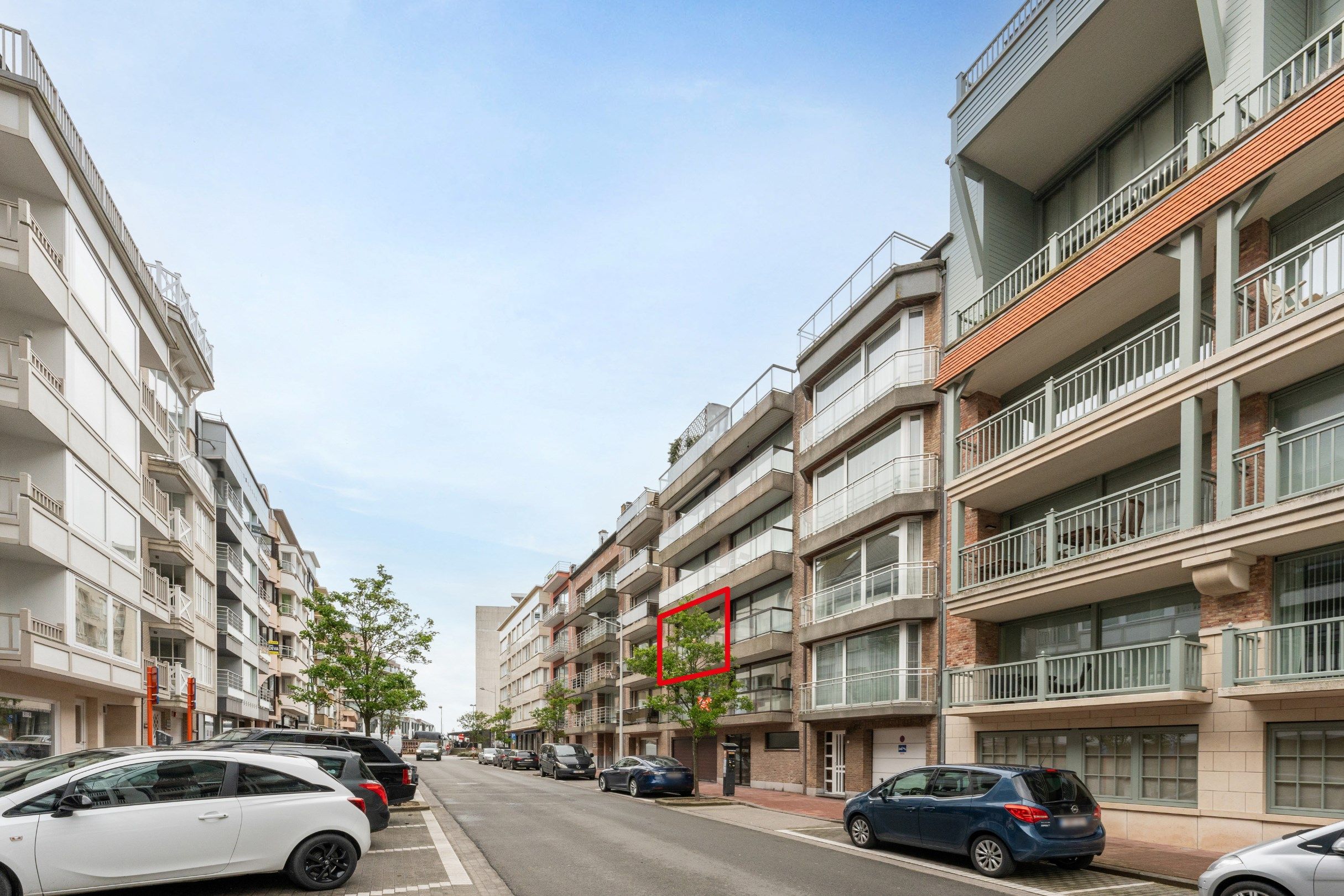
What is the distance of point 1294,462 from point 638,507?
3623 centimetres

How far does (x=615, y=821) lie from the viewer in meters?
18.2

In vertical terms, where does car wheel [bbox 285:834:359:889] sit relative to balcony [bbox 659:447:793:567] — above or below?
Answer: below

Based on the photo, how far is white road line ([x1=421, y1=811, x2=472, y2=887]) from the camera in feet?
35.8

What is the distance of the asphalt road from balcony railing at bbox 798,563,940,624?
6.28 m

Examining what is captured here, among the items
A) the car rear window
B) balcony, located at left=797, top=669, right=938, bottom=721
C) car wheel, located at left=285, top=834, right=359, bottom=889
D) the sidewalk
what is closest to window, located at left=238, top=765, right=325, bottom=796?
car wheel, located at left=285, top=834, right=359, bottom=889

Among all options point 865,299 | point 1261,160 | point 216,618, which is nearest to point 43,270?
point 865,299

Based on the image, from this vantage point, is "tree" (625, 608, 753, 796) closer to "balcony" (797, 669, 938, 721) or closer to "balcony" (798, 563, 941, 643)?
"balcony" (797, 669, 938, 721)

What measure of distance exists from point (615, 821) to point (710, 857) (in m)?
5.48

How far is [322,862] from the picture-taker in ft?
32.9

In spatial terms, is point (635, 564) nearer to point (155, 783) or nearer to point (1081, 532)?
point (1081, 532)

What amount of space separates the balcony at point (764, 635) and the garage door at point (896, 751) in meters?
5.42

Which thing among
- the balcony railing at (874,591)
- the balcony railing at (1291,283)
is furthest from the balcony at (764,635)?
the balcony railing at (1291,283)

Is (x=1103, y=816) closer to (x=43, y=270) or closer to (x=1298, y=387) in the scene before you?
(x=1298, y=387)

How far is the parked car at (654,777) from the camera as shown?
25.3 m
